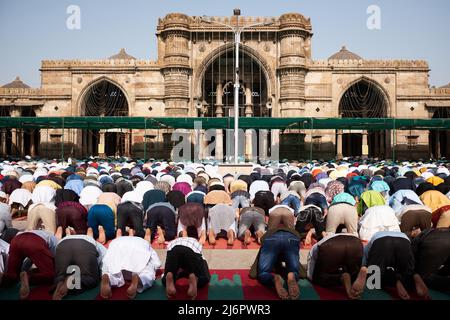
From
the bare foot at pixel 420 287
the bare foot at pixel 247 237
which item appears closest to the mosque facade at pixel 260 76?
the bare foot at pixel 247 237

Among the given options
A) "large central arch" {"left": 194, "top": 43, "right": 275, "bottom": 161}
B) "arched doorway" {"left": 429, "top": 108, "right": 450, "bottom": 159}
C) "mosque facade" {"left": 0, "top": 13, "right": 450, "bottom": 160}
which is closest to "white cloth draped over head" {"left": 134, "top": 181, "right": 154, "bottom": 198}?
"mosque facade" {"left": 0, "top": 13, "right": 450, "bottom": 160}

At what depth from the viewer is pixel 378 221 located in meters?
10.3

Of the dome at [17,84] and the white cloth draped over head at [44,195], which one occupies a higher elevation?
the dome at [17,84]

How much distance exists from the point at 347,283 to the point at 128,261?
374 cm

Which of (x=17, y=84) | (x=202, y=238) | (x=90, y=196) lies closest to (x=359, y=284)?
(x=202, y=238)

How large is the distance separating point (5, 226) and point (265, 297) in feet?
21.6

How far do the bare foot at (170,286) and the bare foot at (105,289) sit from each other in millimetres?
957

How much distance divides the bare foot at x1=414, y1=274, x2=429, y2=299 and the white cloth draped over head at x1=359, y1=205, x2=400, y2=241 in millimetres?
2957

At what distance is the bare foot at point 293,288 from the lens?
7.03 meters

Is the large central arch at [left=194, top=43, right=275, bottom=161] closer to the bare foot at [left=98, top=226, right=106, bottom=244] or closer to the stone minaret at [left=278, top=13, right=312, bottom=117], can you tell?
the stone minaret at [left=278, top=13, right=312, bottom=117]

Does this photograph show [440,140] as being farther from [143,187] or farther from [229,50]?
[143,187]

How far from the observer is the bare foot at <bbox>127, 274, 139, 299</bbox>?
6977 mm

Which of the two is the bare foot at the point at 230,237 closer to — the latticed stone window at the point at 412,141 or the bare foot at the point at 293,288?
the bare foot at the point at 293,288
